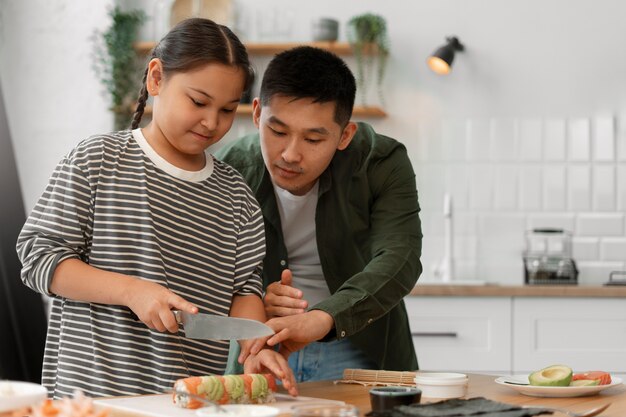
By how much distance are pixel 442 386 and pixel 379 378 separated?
0.23 metres

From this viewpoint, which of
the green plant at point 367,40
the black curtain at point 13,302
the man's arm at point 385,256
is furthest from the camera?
the green plant at point 367,40

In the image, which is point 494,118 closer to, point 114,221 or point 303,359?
point 303,359

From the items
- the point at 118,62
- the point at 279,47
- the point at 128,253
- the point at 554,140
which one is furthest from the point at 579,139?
the point at 128,253

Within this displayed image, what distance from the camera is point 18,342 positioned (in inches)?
165

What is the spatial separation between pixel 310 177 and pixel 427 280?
2.46 meters

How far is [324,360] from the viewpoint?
215cm

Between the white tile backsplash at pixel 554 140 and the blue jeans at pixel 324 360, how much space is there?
2486 millimetres

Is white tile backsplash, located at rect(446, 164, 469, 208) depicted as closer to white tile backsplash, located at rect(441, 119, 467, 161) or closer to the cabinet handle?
white tile backsplash, located at rect(441, 119, 467, 161)

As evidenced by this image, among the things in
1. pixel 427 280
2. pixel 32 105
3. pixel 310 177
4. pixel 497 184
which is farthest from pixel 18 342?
pixel 310 177

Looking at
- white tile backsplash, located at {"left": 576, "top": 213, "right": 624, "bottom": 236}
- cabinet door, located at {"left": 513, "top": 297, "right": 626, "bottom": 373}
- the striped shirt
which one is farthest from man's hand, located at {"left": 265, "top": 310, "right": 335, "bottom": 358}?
white tile backsplash, located at {"left": 576, "top": 213, "right": 624, "bottom": 236}

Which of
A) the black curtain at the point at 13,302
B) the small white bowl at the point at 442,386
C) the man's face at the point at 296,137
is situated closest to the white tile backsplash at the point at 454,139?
the black curtain at the point at 13,302

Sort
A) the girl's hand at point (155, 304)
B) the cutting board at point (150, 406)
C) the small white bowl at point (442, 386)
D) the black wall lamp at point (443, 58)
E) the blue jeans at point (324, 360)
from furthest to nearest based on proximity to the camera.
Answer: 1. the black wall lamp at point (443, 58)
2. the blue jeans at point (324, 360)
3. the small white bowl at point (442, 386)
4. the girl's hand at point (155, 304)
5. the cutting board at point (150, 406)

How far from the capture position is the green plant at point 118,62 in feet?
14.6

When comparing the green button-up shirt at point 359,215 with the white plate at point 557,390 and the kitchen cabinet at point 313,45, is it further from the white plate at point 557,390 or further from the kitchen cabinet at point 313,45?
the kitchen cabinet at point 313,45
